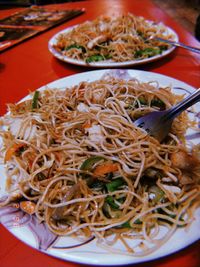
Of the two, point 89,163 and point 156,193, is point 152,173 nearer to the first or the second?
point 156,193

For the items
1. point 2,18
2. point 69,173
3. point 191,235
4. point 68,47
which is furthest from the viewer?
point 2,18

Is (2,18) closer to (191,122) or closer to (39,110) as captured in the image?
(39,110)

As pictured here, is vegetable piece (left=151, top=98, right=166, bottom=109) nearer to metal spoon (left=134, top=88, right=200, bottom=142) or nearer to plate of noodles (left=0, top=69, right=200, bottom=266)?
plate of noodles (left=0, top=69, right=200, bottom=266)

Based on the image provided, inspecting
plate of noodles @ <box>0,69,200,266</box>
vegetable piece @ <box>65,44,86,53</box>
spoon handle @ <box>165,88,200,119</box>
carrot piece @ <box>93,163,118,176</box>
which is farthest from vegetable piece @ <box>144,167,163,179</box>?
vegetable piece @ <box>65,44,86,53</box>

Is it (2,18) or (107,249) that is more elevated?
(2,18)

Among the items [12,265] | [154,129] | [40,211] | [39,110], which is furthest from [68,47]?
[12,265]
